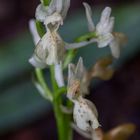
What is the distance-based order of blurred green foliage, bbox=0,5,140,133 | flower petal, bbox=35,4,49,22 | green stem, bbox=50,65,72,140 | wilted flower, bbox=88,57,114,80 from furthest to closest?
blurred green foliage, bbox=0,5,140,133 → wilted flower, bbox=88,57,114,80 → green stem, bbox=50,65,72,140 → flower petal, bbox=35,4,49,22

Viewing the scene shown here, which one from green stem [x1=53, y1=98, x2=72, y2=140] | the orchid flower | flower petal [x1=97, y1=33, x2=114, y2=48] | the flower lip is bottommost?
green stem [x1=53, y1=98, x2=72, y2=140]

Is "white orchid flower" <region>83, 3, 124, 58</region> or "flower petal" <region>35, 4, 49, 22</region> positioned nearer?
"flower petal" <region>35, 4, 49, 22</region>

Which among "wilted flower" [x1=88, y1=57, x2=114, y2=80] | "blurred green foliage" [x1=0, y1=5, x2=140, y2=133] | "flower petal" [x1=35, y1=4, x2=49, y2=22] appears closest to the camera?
"flower petal" [x1=35, y1=4, x2=49, y2=22]

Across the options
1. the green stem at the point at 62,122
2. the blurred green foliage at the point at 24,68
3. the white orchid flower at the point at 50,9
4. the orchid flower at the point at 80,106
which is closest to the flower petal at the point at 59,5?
the white orchid flower at the point at 50,9

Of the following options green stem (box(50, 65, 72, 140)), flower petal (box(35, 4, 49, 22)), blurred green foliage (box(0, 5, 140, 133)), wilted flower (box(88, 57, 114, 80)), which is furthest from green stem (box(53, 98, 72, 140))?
blurred green foliage (box(0, 5, 140, 133))

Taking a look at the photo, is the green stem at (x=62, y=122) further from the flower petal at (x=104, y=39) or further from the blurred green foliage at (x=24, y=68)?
the blurred green foliage at (x=24, y=68)

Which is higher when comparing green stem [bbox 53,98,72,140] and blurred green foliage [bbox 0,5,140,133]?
green stem [bbox 53,98,72,140]

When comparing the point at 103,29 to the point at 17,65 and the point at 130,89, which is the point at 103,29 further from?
the point at 130,89

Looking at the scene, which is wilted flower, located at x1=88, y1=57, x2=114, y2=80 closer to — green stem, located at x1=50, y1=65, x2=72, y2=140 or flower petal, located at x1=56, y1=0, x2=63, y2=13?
green stem, located at x1=50, y1=65, x2=72, y2=140

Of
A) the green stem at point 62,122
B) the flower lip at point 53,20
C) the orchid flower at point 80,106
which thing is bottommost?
the green stem at point 62,122
